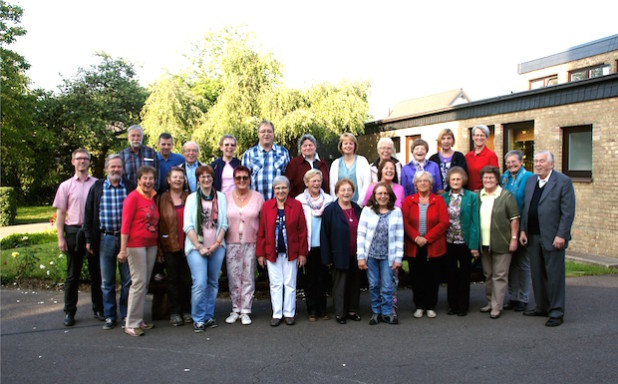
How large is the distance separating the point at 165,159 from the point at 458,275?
14.4 feet

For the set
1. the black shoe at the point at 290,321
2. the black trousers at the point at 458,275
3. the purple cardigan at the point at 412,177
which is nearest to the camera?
the black shoe at the point at 290,321

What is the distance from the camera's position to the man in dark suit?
20.4 ft

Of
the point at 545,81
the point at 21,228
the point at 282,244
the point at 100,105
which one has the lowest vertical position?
the point at 21,228

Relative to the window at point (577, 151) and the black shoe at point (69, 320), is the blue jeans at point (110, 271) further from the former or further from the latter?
the window at point (577, 151)

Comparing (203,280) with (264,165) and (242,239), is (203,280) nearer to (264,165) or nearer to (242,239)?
(242,239)

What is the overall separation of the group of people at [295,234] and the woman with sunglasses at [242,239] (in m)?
0.01

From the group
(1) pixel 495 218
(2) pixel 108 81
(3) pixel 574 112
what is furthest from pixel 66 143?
(1) pixel 495 218

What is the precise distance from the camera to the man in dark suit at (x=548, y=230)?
20.4 feet

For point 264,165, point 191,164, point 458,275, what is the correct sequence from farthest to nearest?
point 191,164 → point 264,165 → point 458,275

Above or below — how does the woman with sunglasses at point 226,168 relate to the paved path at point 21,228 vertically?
above

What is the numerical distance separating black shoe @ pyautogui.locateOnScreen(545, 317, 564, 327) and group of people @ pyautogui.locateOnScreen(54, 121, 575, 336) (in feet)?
0.05

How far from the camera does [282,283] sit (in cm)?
625

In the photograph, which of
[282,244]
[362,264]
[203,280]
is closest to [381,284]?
[362,264]

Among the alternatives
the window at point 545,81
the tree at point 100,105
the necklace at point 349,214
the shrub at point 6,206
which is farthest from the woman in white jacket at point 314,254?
the tree at point 100,105
